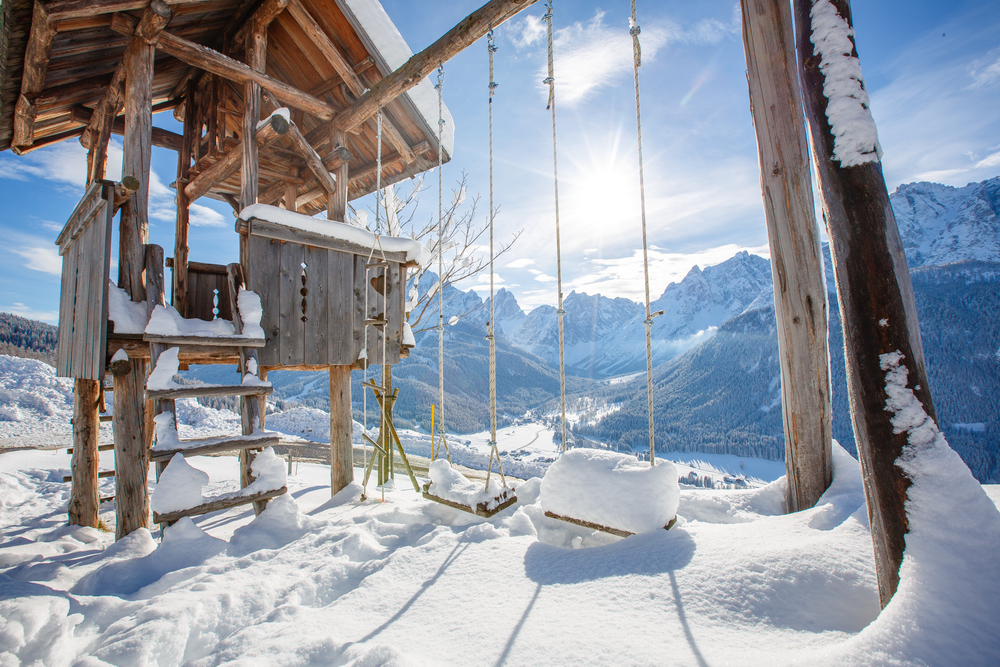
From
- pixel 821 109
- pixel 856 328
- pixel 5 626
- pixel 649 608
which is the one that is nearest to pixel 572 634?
pixel 649 608

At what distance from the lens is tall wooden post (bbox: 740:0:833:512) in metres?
3.50

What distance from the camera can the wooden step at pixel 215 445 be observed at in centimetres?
371

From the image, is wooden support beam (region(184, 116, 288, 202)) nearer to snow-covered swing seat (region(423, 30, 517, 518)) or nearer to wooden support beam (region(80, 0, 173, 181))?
wooden support beam (region(80, 0, 173, 181))

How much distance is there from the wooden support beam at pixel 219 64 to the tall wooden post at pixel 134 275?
202 mm

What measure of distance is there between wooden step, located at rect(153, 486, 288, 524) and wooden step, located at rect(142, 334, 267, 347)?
147 centimetres

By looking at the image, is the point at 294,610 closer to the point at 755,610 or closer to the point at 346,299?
the point at 755,610

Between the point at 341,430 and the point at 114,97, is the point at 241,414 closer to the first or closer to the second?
the point at 341,430

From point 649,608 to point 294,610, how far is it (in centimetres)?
193

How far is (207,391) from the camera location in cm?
398

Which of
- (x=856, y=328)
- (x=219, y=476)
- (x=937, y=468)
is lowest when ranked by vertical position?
(x=219, y=476)

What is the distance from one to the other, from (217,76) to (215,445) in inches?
233

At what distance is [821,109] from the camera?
207cm

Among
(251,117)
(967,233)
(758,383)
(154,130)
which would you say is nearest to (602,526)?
(251,117)

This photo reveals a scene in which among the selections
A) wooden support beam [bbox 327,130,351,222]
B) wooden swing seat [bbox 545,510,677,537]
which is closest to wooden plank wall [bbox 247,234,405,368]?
wooden support beam [bbox 327,130,351,222]
